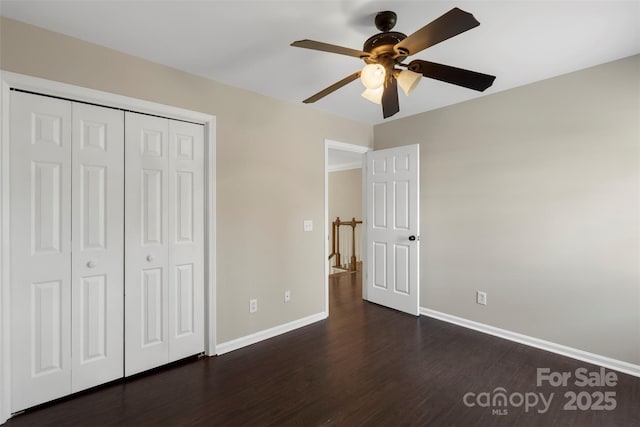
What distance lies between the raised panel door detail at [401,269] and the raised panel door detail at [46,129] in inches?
129

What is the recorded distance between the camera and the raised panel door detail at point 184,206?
7.99 ft

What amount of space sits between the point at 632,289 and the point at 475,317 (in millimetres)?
1257

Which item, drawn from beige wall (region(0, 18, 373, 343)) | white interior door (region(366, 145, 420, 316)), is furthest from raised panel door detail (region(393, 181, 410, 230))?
beige wall (region(0, 18, 373, 343))

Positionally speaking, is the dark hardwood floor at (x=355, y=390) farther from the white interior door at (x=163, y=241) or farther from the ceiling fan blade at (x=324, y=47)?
the ceiling fan blade at (x=324, y=47)

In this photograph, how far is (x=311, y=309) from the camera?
3.33 meters

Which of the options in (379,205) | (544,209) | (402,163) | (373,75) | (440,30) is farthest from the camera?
(379,205)

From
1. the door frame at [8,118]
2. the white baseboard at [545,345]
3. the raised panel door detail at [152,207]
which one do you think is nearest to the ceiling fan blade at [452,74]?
the door frame at [8,118]

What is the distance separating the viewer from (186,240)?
2.48 metres

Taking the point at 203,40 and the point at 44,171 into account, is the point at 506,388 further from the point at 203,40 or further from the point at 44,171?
the point at 44,171

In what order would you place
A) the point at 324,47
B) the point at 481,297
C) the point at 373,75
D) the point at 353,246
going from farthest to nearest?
1. the point at 353,246
2. the point at 481,297
3. the point at 373,75
4. the point at 324,47

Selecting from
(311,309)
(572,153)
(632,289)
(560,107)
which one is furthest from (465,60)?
(311,309)

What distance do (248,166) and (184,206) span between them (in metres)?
0.70

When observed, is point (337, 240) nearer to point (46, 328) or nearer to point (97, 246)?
point (97, 246)

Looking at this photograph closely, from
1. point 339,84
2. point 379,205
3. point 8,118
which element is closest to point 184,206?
point 8,118
